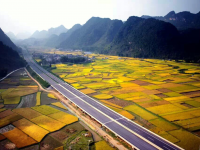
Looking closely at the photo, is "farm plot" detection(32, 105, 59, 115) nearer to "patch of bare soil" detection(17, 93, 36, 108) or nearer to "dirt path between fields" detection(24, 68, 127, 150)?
"patch of bare soil" detection(17, 93, 36, 108)

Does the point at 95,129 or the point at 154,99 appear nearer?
the point at 95,129

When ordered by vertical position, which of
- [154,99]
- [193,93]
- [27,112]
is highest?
[193,93]

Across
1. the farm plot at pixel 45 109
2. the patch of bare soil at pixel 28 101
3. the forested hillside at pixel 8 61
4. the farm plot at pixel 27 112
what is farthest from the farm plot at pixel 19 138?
the forested hillside at pixel 8 61

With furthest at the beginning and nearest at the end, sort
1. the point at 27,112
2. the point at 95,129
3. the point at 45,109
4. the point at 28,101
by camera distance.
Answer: the point at 28,101, the point at 45,109, the point at 27,112, the point at 95,129

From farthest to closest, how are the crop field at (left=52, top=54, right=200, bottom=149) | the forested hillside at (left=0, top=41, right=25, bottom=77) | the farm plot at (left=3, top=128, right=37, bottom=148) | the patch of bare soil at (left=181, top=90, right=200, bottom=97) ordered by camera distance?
the forested hillside at (left=0, top=41, right=25, bottom=77) < the patch of bare soil at (left=181, top=90, right=200, bottom=97) < the crop field at (left=52, top=54, right=200, bottom=149) < the farm plot at (left=3, top=128, right=37, bottom=148)

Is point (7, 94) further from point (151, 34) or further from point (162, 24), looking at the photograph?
point (162, 24)

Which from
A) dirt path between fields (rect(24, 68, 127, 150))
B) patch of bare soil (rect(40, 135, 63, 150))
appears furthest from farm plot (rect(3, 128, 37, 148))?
dirt path between fields (rect(24, 68, 127, 150))

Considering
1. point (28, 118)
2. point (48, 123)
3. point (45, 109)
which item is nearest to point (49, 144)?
point (48, 123)

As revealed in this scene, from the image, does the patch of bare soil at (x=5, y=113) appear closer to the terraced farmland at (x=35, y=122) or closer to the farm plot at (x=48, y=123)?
the terraced farmland at (x=35, y=122)

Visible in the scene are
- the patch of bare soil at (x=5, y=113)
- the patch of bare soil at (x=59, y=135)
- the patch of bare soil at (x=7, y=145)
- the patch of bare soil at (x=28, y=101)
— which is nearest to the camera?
the patch of bare soil at (x=7, y=145)

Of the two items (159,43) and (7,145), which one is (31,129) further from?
(159,43)

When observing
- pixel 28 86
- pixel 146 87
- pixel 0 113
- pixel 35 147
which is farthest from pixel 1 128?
pixel 146 87
